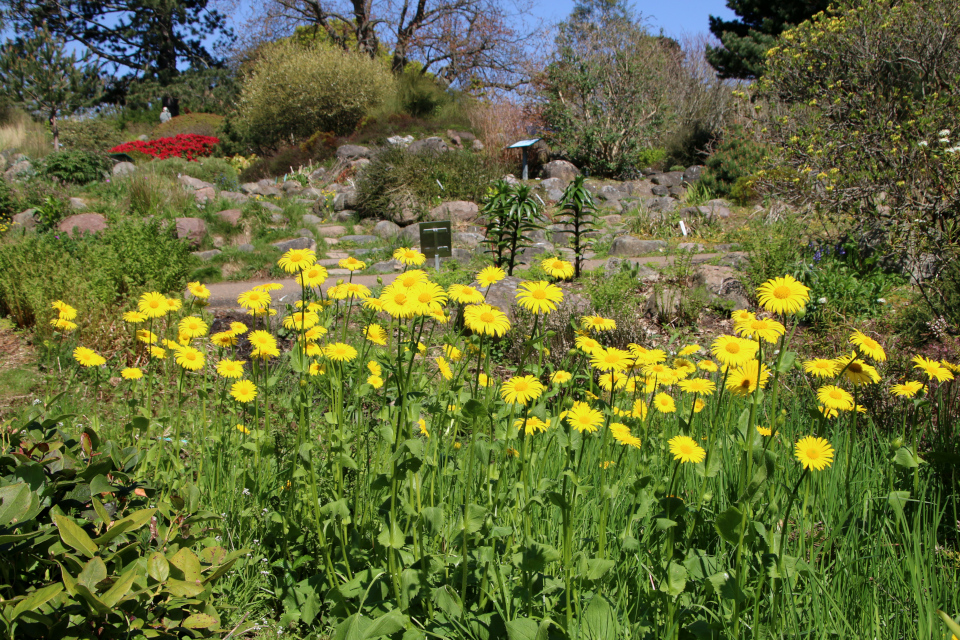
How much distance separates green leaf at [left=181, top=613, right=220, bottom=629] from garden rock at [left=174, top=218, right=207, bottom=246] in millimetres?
7349

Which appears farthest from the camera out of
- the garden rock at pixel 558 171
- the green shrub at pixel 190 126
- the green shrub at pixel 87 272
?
the green shrub at pixel 190 126

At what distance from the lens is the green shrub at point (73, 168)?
35.5 feet

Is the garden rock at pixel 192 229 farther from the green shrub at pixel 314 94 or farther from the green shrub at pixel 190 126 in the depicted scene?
the green shrub at pixel 190 126

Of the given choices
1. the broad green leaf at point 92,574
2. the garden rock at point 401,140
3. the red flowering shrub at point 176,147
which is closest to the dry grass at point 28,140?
the red flowering shrub at point 176,147

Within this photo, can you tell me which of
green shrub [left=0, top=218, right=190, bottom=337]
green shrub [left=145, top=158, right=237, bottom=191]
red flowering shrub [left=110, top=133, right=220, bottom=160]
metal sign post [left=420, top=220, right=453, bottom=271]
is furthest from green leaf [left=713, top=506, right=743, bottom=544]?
red flowering shrub [left=110, top=133, right=220, bottom=160]

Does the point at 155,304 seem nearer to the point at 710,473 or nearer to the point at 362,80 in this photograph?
the point at 710,473

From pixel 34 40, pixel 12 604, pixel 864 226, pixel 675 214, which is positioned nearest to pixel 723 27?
pixel 675 214

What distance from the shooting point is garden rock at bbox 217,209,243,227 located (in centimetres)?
857

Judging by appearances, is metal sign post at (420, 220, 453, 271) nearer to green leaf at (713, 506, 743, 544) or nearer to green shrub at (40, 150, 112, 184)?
green leaf at (713, 506, 743, 544)

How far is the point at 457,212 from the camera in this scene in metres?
9.84

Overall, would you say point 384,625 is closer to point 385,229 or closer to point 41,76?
point 385,229

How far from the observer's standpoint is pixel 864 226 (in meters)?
5.29

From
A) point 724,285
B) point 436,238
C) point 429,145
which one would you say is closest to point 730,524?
point 724,285

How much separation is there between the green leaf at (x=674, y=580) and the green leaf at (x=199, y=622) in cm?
93
